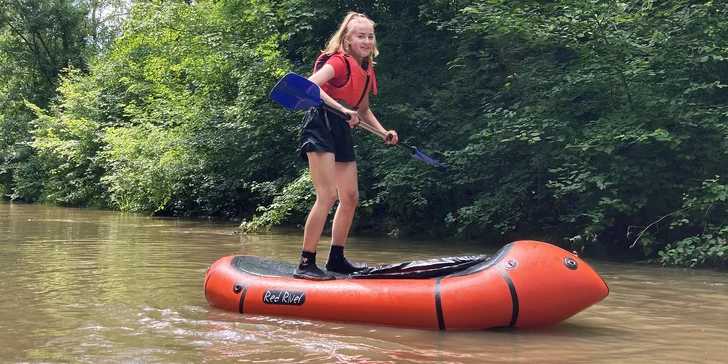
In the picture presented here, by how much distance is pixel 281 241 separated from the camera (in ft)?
32.0

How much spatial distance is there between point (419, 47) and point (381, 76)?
0.89 meters

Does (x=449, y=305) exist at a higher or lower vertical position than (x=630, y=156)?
lower

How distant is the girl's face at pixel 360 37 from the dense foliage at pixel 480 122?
401cm

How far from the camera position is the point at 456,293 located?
12.4ft

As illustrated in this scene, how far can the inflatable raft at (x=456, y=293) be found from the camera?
12.2 ft

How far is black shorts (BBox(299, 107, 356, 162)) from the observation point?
434 cm

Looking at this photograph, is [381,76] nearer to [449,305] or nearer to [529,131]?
[529,131]

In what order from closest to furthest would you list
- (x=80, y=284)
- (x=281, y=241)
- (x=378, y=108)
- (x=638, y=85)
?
(x=80, y=284) < (x=638, y=85) < (x=281, y=241) < (x=378, y=108)

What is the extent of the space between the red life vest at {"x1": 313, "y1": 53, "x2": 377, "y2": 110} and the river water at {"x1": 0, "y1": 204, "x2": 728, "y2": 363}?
4.89 feet

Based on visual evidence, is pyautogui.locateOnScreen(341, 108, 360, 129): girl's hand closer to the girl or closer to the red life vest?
the girl

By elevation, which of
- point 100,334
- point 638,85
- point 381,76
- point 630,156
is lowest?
point 100,334

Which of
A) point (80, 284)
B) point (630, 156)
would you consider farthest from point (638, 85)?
point (80, 284)

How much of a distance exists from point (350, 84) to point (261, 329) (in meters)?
1.69

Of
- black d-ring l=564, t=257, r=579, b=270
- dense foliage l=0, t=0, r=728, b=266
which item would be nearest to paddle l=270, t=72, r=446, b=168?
black d-ring l=564, t=257, r=579, b=270
